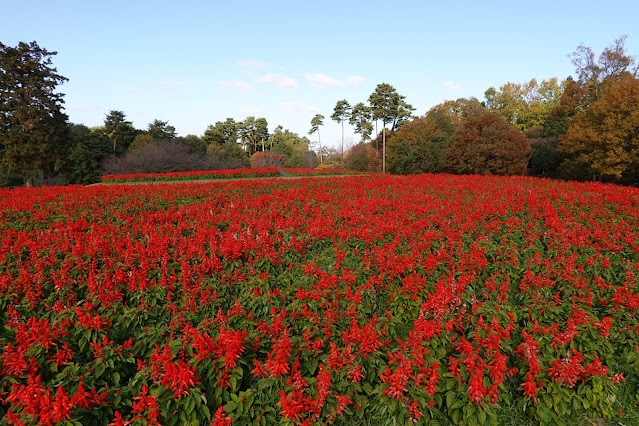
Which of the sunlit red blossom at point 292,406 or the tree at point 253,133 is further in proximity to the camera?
the tree at point 253,133

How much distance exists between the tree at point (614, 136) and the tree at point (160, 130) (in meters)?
50.7

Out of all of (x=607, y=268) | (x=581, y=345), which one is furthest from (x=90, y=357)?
(x=607, y=268)

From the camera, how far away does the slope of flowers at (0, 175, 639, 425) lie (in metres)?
2.58

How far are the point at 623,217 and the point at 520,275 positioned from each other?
5813 millimetres

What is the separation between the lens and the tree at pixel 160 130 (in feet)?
159

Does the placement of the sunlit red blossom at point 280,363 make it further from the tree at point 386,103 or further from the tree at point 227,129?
the tree at point 227,129

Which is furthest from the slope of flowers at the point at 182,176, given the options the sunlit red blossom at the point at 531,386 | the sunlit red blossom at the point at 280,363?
the sunlit red blossom at the point at 531,386

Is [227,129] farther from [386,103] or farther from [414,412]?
[414,412]

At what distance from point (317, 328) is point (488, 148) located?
26181 millimetres

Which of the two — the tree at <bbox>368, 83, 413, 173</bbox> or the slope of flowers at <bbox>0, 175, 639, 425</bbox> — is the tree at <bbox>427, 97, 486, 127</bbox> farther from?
the slope of flowers at <bbox>0, 175, 639, 425</bbox>

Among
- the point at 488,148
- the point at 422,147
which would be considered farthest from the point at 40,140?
the point at 488,148

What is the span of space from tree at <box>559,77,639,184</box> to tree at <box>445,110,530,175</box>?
3.70m

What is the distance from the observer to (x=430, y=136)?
4028cm

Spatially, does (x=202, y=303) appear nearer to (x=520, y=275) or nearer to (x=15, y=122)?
(x=520, y=275)
